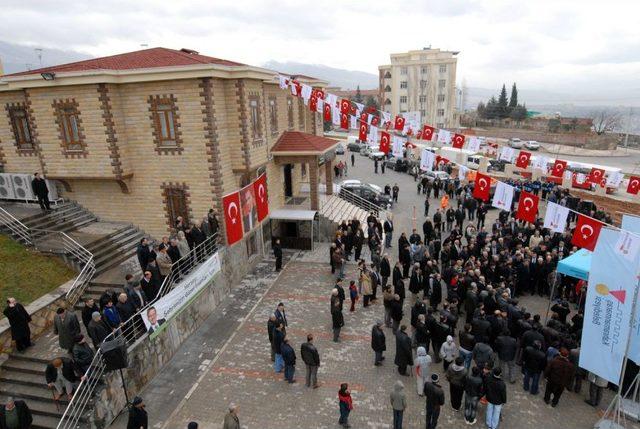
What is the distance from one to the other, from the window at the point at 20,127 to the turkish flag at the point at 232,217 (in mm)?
10293

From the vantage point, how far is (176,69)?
14883mm

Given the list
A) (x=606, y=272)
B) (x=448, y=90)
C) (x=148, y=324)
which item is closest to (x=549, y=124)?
(x=448, y=90)

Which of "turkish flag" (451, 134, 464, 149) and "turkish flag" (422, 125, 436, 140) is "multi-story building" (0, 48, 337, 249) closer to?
"turkish flag" (422, 125, 436, 140)

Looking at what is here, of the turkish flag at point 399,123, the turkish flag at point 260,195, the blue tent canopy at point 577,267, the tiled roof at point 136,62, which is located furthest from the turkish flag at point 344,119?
the blue tent canopy at point 577,267

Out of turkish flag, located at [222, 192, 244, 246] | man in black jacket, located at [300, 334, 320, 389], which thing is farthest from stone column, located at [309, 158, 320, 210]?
man in black jacket, located at [300, 334, 320, 389]

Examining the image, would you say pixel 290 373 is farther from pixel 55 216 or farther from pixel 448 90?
pixel 448 90

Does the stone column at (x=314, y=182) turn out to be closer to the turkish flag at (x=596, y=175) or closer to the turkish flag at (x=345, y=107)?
the turkish flag at (x=345, y=107)

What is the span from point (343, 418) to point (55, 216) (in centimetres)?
1419

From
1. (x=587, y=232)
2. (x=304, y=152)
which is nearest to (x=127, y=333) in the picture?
(x=304, y=152)

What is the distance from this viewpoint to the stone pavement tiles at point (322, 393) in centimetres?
1009

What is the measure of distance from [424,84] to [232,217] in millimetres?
77231

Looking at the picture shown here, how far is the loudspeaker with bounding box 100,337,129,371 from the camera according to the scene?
9.53m

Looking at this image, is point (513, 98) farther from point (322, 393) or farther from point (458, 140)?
point (322, 393)

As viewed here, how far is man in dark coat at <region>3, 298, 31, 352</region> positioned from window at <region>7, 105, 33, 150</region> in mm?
9920
